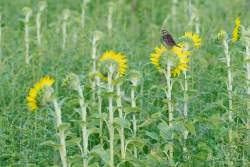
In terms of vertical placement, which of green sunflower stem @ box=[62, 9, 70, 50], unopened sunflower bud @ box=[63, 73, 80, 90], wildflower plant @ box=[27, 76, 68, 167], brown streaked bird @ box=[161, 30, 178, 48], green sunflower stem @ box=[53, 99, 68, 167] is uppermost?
green sunflower stem @ box=[62, 9, 70, 50]

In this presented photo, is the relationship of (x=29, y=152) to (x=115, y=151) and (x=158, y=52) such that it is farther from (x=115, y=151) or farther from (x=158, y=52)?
(x=158, y=52)

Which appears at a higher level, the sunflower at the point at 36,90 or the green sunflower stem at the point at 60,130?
the sunflower at the point at 36,90

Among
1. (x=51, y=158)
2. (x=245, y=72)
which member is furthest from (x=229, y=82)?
(x=51, y=158)

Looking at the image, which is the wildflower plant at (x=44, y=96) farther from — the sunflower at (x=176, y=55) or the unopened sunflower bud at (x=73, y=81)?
the sunflower at (x=176, y=55)

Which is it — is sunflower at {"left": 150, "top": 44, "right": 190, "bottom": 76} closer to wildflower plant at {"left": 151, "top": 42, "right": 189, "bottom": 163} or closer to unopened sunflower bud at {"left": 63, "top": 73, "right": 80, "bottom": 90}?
wildflower plant at {"left": 151, "top": 42, "right": 189, "bottom": 163}

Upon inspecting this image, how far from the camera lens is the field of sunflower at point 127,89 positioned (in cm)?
350

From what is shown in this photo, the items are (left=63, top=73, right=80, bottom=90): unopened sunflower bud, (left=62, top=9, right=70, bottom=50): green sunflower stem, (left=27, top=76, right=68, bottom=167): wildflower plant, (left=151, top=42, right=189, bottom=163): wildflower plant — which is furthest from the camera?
(left=62, top=9, right=70, bottom=50): green sunflower stem

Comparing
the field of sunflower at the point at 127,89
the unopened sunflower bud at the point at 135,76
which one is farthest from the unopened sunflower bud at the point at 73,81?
the unopened sunflower bud at the point at 135,76

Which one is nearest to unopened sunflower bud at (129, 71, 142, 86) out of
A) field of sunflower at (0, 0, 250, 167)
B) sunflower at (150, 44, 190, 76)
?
field of sunflower at (0, 0, 250, 167)

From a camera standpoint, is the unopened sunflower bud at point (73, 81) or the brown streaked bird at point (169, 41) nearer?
the unopened sunflower bud at point (73, 81)

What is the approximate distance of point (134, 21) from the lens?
643cm

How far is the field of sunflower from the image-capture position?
3.50 metres

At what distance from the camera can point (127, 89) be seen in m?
4.76

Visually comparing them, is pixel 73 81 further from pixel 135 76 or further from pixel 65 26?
pixel 65 26
